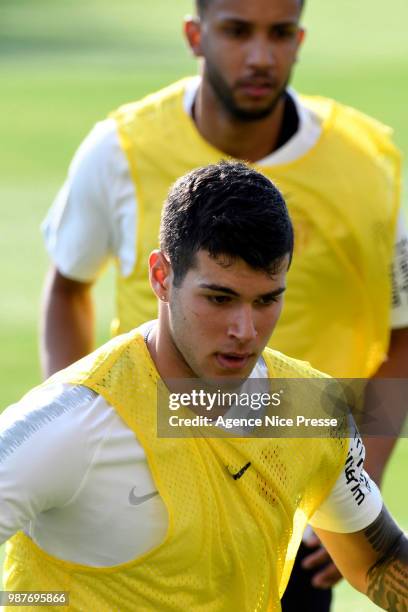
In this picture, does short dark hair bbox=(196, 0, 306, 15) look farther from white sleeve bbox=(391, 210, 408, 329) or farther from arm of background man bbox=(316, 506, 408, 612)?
arm of background man bbox=(316, 506, 408, 612)

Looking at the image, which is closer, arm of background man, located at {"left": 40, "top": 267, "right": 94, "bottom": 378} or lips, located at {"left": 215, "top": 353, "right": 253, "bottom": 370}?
lips, located at {"left": 215, "top": 353, "right": 253, "bottom": 370}

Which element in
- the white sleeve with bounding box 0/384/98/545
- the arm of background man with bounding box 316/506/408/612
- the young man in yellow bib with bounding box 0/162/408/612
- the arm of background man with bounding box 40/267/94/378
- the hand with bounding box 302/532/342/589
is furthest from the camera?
the arm of background man with bounding box 40/267/94/378

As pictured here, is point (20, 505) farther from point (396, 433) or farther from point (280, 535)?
point (396, 433)

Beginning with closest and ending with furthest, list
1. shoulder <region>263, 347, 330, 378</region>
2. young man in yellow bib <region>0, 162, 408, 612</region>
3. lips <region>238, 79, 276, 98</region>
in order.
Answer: young man in yellow bib <region>0, 162, 408, 612</region> → shoulder <region>263, 347, 330, 378</region> → lips <region>238, 79, 276, 98</region>

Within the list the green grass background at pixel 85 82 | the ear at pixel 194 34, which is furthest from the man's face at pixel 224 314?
the green grass background at pixel 85 82

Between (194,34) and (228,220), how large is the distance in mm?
2113

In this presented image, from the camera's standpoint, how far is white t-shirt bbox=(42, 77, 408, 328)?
488cm

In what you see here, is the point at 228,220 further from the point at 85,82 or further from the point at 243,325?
the point at 85,82

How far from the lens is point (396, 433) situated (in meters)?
4.90

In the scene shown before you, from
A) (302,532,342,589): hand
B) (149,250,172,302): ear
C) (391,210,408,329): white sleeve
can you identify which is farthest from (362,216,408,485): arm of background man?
(149,250,172,302): ear

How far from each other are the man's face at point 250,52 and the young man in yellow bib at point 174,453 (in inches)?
63.1

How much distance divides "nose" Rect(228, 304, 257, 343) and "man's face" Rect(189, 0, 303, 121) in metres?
1.79

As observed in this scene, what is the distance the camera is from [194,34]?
520cm

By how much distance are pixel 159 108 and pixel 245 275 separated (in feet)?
6.28
